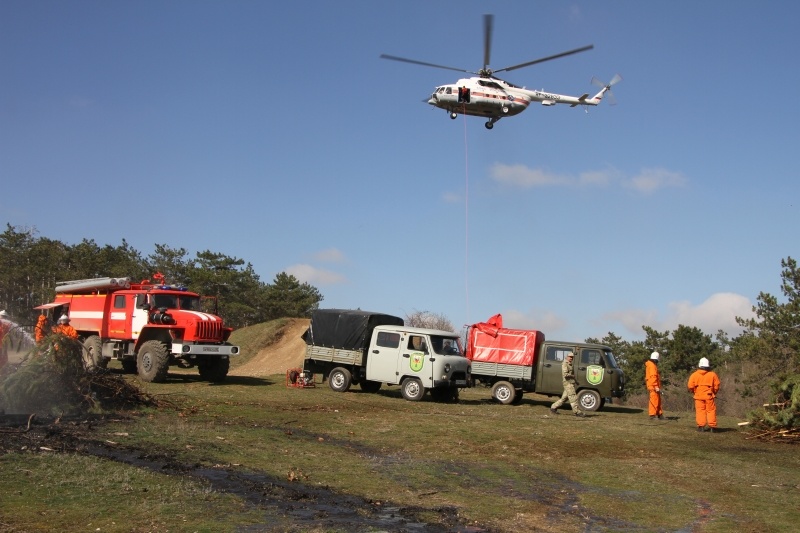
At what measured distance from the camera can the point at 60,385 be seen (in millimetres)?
13547

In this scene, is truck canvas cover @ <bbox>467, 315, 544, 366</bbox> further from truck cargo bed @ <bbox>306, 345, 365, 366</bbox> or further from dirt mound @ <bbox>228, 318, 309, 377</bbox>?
dirt mound @ <bbox>228, 318, 309, 377</bbox>

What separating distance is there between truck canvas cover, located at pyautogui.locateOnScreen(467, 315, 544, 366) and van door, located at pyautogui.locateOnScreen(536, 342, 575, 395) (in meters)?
0.37

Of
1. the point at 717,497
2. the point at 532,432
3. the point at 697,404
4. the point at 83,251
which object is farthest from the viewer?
the point at 83,251

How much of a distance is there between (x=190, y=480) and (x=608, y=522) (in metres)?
4.65

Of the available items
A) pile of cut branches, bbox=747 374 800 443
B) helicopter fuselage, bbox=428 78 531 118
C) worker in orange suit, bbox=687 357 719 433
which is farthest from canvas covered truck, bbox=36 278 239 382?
pile of cut branches, bbox=747 374 800 443

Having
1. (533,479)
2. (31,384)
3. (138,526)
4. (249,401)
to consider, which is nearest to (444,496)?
(533,479)

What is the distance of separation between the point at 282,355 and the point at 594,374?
20.2 metres

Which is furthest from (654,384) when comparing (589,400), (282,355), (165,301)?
(282,355)

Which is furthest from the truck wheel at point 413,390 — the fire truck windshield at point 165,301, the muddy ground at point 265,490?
the muddy ground at point 265,490

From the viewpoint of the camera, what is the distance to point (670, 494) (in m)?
9.79

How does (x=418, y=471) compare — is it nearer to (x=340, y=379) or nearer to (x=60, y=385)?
(x=60, y=385)

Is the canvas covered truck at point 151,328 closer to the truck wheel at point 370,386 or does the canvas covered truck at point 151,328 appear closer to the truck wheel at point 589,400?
the truck wheel at point 370,386

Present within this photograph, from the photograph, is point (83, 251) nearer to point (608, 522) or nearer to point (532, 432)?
point (532, 432)

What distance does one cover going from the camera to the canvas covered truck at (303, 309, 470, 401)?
2022 cm
